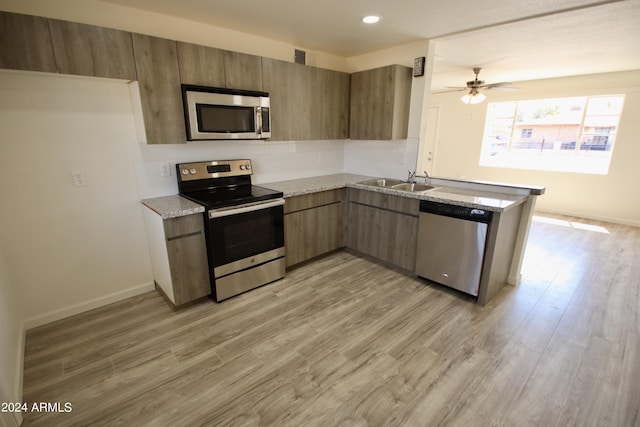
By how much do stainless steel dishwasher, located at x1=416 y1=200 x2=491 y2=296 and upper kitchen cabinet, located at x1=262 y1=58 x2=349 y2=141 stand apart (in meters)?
1.46

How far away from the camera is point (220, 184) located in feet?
9.75

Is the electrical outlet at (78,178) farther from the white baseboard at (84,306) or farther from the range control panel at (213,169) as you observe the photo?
the white baseboard at (84,306)

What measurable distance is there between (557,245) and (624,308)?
62.0 inches

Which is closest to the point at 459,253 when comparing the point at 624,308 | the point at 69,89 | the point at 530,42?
the point at 624,308

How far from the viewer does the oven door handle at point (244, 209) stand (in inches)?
94.0

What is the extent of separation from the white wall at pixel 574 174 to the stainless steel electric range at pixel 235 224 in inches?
217

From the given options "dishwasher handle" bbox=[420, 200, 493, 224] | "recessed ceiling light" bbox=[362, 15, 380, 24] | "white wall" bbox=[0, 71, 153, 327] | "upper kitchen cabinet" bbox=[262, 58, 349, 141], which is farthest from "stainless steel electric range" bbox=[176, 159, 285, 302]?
"recessed ceiling light" bbox=[362, 15, 380, 24]

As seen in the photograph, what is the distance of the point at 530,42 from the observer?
311cm

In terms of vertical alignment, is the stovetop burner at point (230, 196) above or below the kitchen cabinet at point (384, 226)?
above

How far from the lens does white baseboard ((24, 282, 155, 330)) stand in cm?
231

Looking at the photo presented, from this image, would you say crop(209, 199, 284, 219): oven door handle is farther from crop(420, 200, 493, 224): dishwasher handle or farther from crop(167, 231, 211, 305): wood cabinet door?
crop(420, 200, 493, 224): dishwasher handle

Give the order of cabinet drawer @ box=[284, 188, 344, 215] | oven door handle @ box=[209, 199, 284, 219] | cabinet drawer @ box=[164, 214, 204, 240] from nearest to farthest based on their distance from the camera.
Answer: cabinet drawer @ box=[164, 214, 204, 240], oven door handle @ box=[209, 199, 284, 219], cabinet drawer @ box=[284, 188, 344, 215]

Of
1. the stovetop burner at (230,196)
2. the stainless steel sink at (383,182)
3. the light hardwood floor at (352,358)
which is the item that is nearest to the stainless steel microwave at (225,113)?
the stovetop burner at (230,196)

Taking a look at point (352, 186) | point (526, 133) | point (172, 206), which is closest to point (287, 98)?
point (352, 186)
